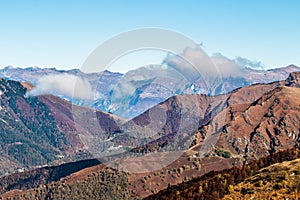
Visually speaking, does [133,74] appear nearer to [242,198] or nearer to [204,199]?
[242,198]

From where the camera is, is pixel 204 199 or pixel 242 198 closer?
pixel 242 198

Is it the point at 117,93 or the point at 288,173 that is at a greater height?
the point at 117,93

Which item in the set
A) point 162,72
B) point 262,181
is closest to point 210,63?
point 162,72

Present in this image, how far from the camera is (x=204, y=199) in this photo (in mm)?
199500

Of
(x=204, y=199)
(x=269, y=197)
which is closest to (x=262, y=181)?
(x=269, y=197)

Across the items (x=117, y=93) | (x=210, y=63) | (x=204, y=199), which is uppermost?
(x=210, y=63)

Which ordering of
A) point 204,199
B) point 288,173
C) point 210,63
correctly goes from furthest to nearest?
point 204,199, point 288,173, point 210,63

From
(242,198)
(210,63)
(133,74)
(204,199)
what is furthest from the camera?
(204,199)

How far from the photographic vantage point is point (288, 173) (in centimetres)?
12962

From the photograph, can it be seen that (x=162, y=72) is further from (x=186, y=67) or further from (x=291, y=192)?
(x=291, y=192)

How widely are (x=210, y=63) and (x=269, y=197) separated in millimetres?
36958

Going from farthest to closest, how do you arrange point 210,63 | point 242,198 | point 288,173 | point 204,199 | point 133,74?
point 204,199, point 133,74, point 288,173, point 242,198, point 210,63

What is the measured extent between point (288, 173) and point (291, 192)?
19.9m

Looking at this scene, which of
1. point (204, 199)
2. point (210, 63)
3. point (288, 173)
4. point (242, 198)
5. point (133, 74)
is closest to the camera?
point (210, 63)
